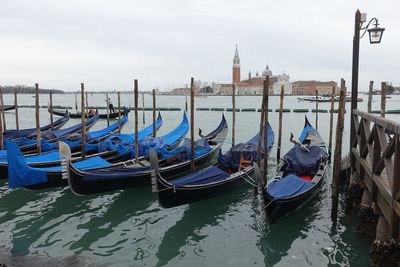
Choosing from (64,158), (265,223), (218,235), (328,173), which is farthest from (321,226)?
(64,158)

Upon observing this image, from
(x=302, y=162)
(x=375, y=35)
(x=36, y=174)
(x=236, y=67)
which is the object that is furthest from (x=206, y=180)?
(x=236, y=67)

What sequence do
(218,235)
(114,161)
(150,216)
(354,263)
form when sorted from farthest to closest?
(114,161) → (150,216) → (218,235) → (354,263)

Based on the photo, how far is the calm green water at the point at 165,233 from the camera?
4848mm

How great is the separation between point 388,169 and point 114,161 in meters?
6.75

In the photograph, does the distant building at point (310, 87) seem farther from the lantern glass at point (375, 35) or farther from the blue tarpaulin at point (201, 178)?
the lantern glass at point (375, 35)

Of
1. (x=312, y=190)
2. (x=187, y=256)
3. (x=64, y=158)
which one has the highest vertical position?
(x=64, y=158)

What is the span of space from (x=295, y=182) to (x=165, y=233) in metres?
2.33

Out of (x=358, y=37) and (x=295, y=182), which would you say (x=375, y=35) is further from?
(x=295, y=182)

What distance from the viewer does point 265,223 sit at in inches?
236

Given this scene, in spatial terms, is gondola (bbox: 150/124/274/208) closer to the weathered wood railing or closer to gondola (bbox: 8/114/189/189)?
gondola (bbox: 8/114/189/189)

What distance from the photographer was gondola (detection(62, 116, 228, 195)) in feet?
20.8

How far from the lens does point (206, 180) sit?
6570 mm

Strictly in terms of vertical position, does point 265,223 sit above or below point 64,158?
below

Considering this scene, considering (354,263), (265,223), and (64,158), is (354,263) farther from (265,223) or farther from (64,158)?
(64,158)
